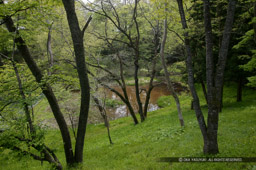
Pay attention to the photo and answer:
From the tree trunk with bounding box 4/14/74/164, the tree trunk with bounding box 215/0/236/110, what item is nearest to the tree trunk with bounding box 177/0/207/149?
the tree trunk with bounding box 215/0/236/110

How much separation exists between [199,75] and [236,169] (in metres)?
10.3

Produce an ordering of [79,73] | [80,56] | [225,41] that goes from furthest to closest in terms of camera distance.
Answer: [79,73]
[80,56]
[225,41]

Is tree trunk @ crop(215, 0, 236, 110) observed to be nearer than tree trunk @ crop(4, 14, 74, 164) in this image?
Yes

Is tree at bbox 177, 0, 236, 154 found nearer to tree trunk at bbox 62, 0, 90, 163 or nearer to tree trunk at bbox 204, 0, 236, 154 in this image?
tree trunk at bbox 204, 0, 236, 154

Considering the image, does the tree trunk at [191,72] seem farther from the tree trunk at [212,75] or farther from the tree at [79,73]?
the tree at [79,73]

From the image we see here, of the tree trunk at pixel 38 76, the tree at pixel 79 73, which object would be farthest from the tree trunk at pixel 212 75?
the tree trunk at pixel 38 76

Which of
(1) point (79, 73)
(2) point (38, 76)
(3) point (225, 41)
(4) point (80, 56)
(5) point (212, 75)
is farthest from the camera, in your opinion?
(2) point (38, 76)

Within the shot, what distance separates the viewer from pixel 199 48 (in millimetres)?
13023

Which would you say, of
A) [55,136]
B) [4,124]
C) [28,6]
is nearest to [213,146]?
[4,124]

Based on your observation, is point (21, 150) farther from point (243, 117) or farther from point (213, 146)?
point (243, 117)

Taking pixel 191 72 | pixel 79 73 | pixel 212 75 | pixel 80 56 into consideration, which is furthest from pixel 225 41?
pixel 79 73

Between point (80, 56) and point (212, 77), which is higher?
point (80, 56)

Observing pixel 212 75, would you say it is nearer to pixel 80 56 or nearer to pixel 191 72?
pixel 191 72

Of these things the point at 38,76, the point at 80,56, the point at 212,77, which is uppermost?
the point at 80,56
